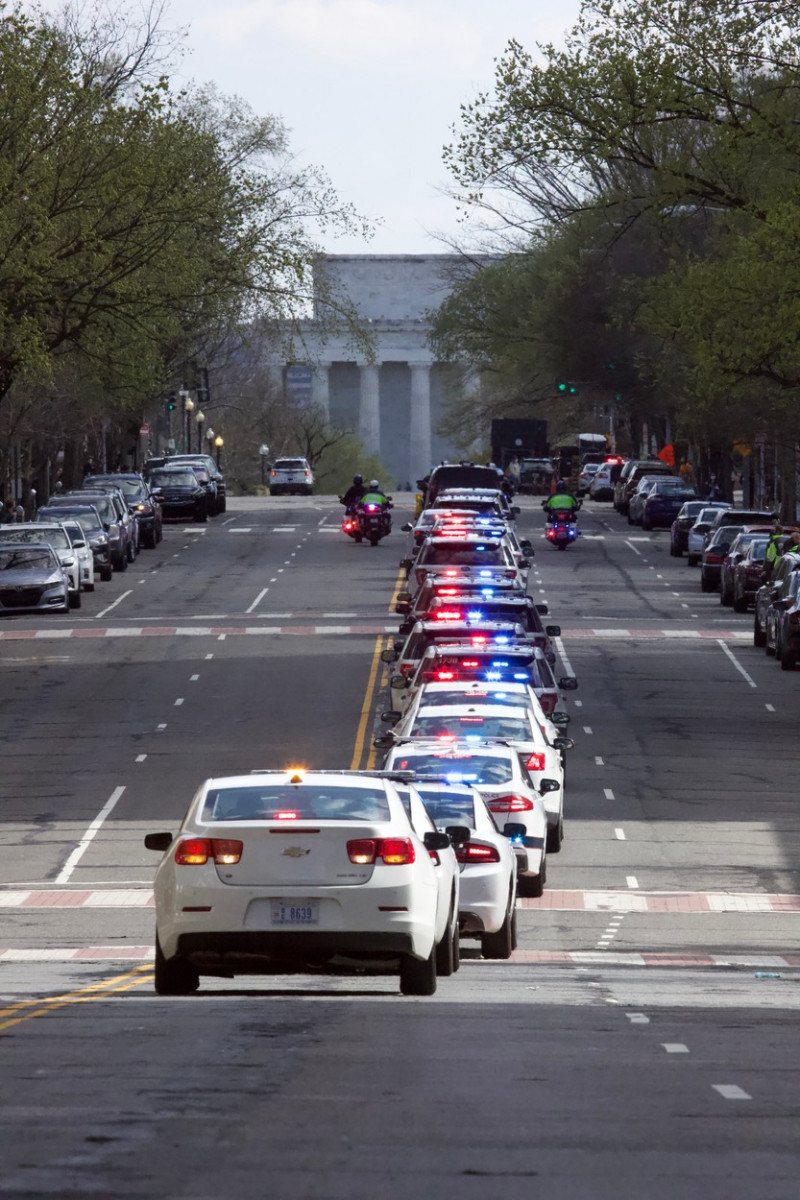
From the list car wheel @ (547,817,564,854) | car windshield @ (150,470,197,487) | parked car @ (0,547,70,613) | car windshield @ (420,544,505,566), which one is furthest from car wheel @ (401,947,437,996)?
car windshield @ (150,470,197,487)

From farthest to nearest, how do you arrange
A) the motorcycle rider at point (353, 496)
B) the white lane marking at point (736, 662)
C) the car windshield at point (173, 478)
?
the car windshield at point (173, 478) → the motorcycle rider at point (353, 496) → the white lane marking at point (736, 662)

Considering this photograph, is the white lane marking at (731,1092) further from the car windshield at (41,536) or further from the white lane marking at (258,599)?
the car windshield at (41,536)

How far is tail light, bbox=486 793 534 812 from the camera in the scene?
1961 cm

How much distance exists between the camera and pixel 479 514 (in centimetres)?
4891

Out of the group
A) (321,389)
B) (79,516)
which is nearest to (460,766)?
(79,516)

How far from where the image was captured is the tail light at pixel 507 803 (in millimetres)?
19609

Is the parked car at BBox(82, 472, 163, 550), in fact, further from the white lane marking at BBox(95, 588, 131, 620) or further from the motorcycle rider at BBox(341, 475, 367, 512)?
the white lane marking at BBox(95, 588, 131, 620)

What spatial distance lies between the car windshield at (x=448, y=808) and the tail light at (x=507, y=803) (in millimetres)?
2259

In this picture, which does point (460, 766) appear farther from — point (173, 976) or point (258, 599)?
point (258, 599)

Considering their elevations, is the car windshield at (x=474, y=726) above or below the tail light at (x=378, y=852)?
below

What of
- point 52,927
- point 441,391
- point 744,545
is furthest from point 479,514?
point 441,391

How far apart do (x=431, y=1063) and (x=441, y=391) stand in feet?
530

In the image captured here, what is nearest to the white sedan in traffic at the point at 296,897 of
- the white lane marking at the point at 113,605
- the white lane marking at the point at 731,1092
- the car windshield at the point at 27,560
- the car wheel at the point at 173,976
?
the car wheel at the point at 173,976

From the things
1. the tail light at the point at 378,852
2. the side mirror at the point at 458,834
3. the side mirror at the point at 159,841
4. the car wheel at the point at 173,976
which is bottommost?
the car wheel at the point at 173,976
